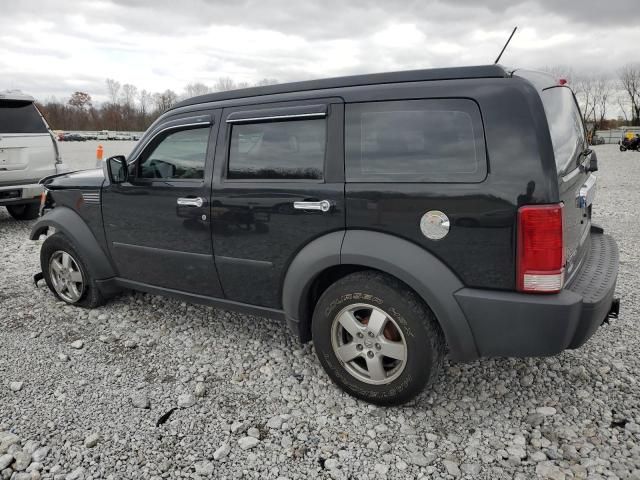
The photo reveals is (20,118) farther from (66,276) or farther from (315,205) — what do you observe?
(315,205)

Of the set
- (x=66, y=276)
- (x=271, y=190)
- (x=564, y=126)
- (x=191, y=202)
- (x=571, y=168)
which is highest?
(x=564, y=126)

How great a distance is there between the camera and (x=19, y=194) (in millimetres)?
7262

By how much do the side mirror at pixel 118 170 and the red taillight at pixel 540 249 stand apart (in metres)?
2.92

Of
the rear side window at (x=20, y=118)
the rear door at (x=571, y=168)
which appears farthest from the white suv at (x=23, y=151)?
the rear door at (x=571, y=168)

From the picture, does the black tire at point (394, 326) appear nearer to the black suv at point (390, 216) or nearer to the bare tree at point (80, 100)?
the black suv at point (390, 216)

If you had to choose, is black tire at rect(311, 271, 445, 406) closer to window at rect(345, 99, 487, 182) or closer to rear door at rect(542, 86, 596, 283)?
window at rect(345, 99, 487, 182)

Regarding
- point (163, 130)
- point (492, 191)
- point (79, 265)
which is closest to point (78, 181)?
point (79, 265)

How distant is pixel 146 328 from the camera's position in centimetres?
403

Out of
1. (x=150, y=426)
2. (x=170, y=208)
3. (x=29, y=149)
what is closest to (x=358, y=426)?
(x=150, y=426)

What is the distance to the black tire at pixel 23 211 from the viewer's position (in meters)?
8.38

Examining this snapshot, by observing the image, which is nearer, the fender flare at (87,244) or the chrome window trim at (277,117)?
the chrome window trim at (277,117)

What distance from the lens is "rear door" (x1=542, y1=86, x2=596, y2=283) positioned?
8.00 ft

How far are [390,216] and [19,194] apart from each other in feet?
22.1

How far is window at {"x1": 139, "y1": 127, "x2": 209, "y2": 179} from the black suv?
0.04 feet
